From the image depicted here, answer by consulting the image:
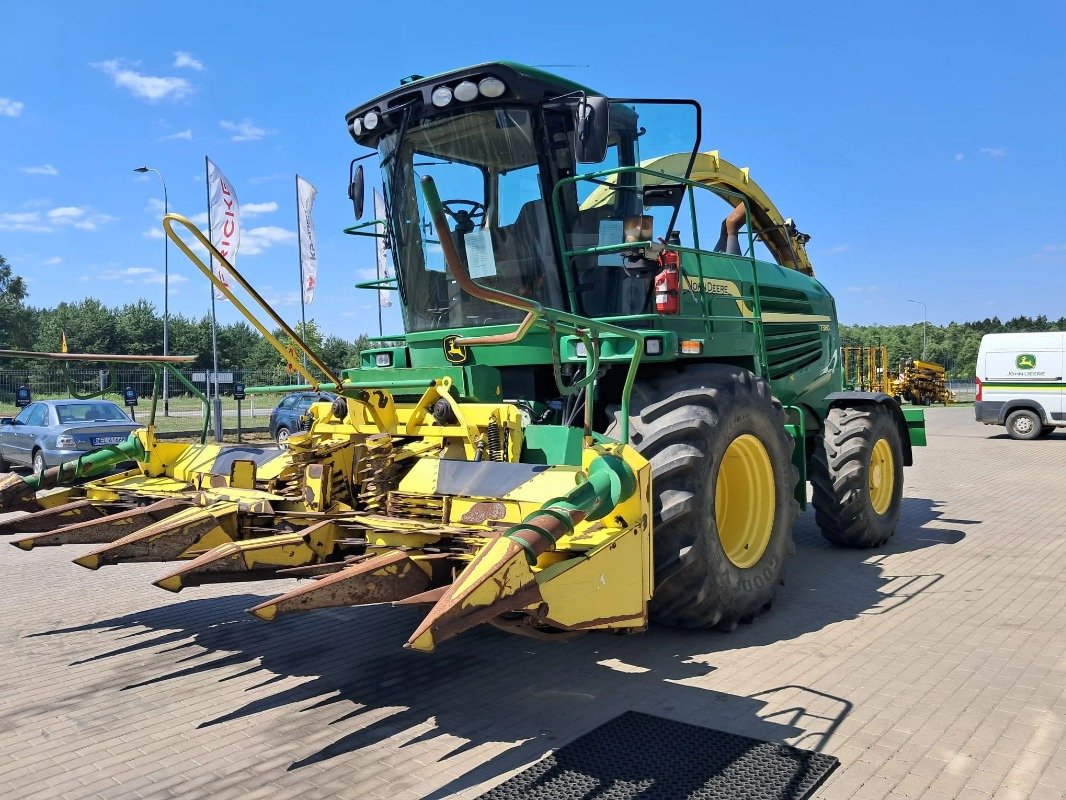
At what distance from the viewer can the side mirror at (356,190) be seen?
6523 millimetres

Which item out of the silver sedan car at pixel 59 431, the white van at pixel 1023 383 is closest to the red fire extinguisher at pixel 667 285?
the silver sedan car at pixel 59 431

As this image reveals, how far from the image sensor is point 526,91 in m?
5.35

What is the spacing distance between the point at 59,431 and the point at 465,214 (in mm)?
10856

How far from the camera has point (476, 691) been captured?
14.4 ft

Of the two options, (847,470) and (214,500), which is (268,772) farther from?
(847,470)

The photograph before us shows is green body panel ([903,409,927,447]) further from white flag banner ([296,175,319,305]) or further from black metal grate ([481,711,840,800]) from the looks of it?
white flag banner ([296,175,319,305])

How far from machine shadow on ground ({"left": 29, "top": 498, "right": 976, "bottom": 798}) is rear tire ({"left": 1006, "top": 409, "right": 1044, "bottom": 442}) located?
1647 cm

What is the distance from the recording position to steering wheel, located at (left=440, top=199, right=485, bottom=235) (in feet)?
19.3

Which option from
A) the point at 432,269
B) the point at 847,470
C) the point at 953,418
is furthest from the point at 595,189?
the point at 953,418

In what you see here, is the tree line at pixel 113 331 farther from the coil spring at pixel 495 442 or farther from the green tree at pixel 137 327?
the coil spring at pixel 495 442

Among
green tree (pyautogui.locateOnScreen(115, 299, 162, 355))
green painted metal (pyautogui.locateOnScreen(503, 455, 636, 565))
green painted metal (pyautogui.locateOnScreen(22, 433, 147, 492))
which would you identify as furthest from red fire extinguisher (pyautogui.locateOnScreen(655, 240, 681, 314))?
green tree (pyautogui.locateOnScreen(115, 299, 162, 355))

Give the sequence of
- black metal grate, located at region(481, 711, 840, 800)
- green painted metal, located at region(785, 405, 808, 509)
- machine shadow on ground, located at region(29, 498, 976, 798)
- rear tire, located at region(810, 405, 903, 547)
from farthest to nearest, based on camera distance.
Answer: rear tire, located at region(810, 405, 903, 547)
green painted metal, located at region(785, 405, 808, 509)
machine shadow on ground, located at region(29, 498, 976, 798)
black metal grate, located at region(481, 711, 840, 800)

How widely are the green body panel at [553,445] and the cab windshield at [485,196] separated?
44.9 inches

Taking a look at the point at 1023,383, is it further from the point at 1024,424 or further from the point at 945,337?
the point at 945,337
